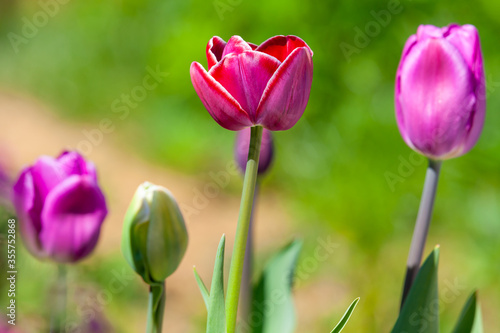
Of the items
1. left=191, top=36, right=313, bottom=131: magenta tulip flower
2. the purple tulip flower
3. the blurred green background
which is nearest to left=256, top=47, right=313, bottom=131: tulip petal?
left=191, top=36, right=313, bottom=131: magenta tulip flower

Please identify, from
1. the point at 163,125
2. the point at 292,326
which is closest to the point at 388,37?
the point at 163,125

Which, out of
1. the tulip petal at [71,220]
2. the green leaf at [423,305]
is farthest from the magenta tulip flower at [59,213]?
the green leaf at [423,305]

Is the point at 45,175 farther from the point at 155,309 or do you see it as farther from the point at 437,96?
the point at 437,96

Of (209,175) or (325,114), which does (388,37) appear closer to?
(325,114)

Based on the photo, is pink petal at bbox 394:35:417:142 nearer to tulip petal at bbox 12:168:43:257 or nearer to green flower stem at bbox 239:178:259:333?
green flower stem at bbox 239:178:259:333

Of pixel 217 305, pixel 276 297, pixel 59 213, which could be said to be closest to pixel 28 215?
pixel 59 213
